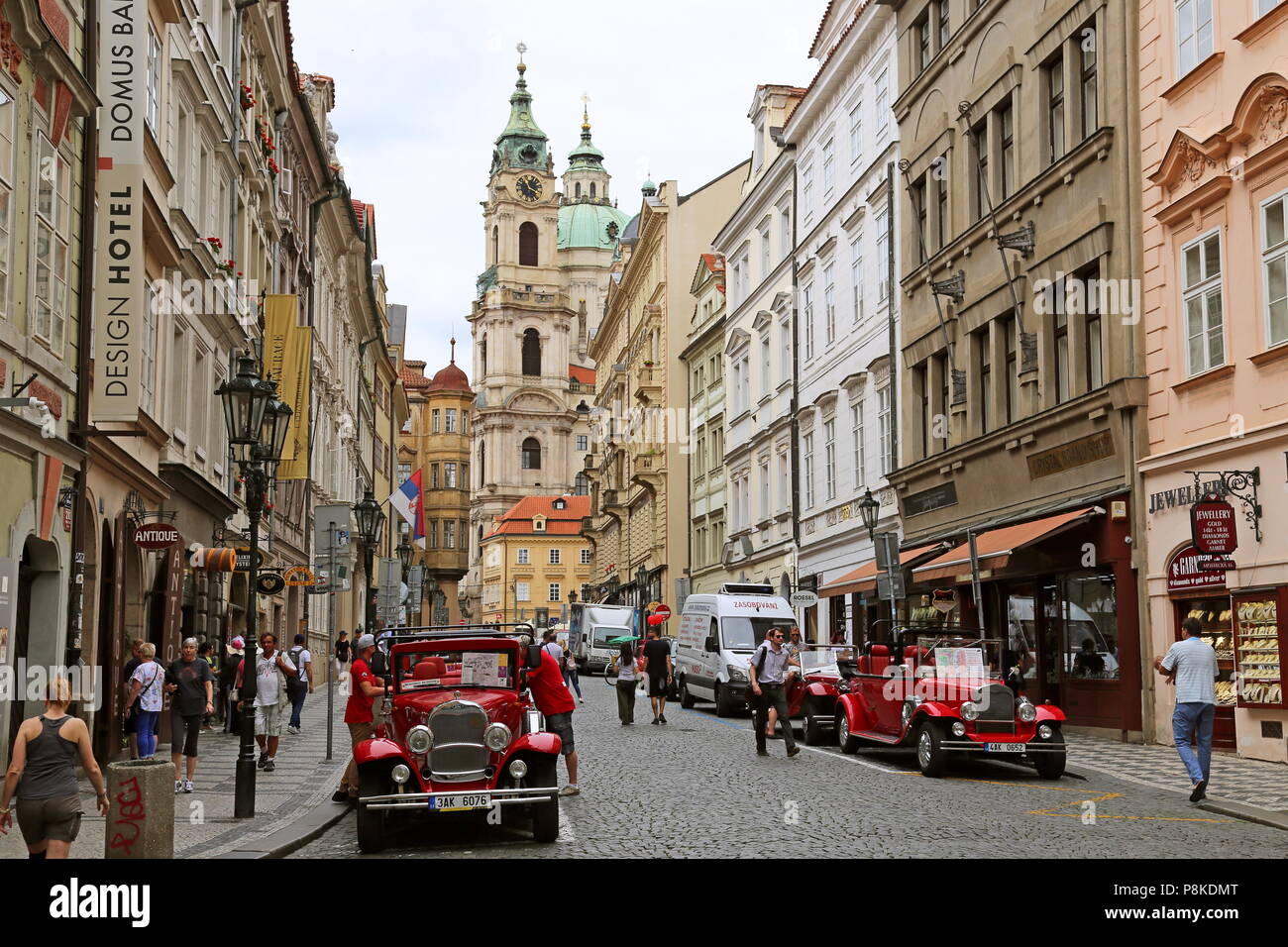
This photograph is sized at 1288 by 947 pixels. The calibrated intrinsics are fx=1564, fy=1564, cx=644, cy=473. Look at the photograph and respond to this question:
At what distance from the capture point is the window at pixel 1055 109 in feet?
87.5

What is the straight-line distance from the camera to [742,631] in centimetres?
3159

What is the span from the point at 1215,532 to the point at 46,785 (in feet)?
49.1

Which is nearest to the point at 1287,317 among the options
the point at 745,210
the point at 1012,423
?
the point at 1012,423

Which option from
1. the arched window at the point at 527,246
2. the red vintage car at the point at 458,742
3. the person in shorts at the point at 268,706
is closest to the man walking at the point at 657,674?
the person in shorts at the point at 268,706

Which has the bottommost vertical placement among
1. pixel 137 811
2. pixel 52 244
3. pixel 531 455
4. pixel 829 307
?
pixel 137 811

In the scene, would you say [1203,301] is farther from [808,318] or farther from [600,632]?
[600,632]

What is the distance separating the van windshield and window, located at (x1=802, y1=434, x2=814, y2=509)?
12.6 metres

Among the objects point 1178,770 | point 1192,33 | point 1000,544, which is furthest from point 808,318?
point 1178,770

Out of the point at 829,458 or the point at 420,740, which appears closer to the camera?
the point at 420,740

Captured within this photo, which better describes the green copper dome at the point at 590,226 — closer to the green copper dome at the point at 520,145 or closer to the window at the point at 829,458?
the green copper dome at the point at 520,145

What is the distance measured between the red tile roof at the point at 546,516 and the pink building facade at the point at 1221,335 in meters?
117

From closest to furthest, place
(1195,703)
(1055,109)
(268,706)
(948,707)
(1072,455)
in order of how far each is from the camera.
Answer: (1195,703), (948,707), (268,706), (1072,455), (1055,109)

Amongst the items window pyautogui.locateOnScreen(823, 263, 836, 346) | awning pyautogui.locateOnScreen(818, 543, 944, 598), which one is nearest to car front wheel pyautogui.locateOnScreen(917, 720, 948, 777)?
awning pyautogui.locateOnScreen(818, 543, 944, 598)
